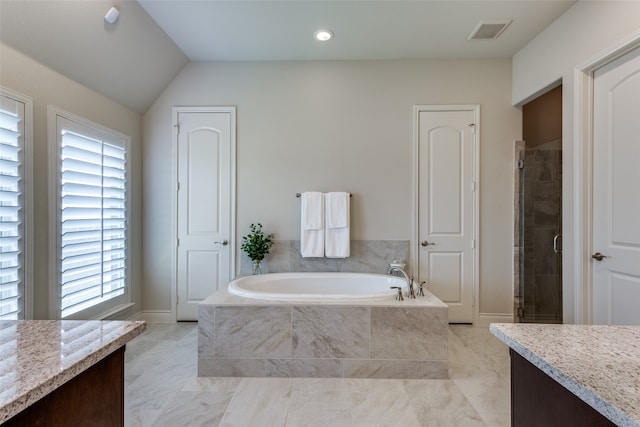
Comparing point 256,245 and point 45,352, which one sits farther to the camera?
point 256,245

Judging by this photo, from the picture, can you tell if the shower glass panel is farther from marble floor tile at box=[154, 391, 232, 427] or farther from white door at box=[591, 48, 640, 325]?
marble floor tile at box=[154, 391, 232, 427]

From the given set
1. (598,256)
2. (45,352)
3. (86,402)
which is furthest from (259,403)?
(598,256)

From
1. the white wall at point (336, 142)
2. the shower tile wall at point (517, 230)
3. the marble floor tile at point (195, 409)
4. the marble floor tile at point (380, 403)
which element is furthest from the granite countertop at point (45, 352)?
the shower tile wall at point (517, 230)

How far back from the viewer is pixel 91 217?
2434 millimetres

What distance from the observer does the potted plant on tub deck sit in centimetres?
294

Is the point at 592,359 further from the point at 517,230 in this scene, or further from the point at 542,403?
the point at 517,230

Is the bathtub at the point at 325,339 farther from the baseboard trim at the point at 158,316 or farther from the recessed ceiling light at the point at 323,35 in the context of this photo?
the recessed ceiling light at the point at 323,35

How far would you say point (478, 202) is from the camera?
299cm

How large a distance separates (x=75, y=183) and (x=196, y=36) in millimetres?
1579

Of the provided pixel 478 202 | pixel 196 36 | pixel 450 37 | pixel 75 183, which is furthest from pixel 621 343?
pixel 196 36

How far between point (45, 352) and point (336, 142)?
2687mm

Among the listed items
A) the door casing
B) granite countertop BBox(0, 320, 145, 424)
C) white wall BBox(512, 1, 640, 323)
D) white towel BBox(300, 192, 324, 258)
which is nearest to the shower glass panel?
white wall BBox(512, 1, 640, 323)

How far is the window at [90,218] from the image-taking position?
2184mm

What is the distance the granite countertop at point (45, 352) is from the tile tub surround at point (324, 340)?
1.21 meters
